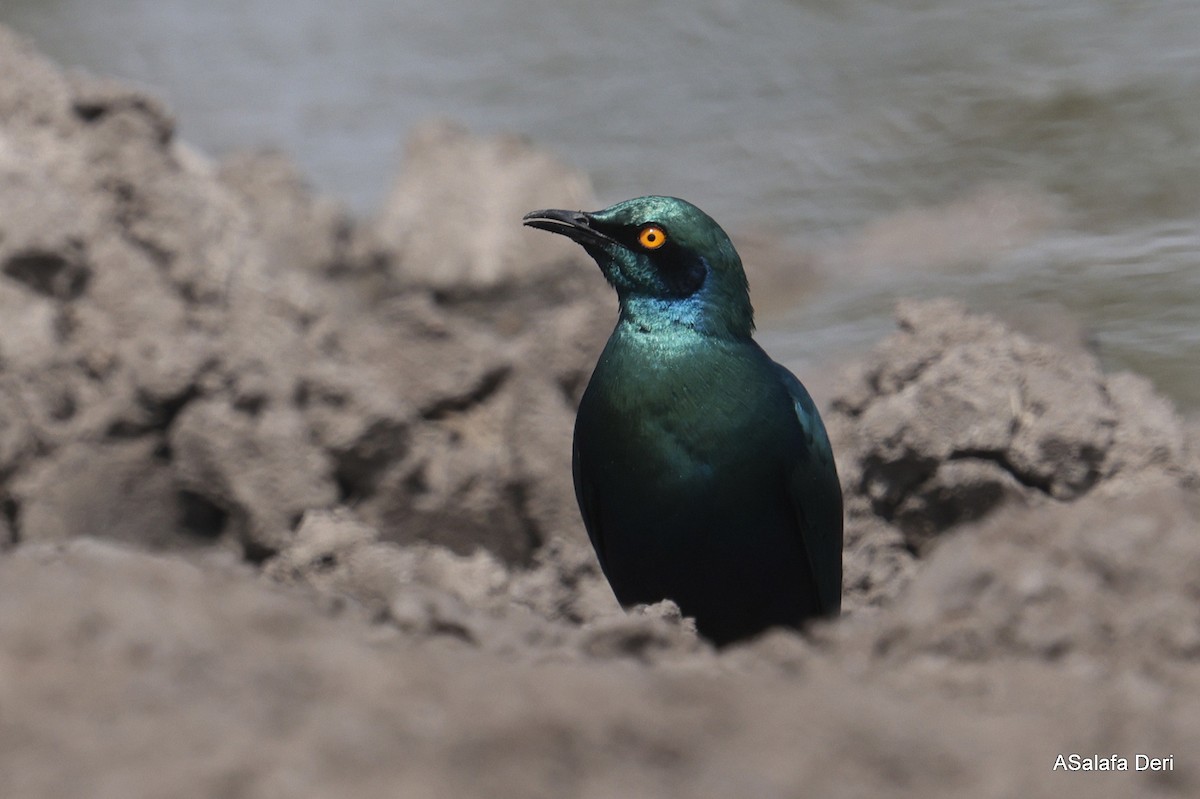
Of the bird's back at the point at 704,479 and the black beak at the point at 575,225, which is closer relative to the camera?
the bird's back at the point at 704,479

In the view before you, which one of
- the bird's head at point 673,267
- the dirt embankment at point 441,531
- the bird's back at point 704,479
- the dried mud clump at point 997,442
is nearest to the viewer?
the dirt embankment at point 441,531

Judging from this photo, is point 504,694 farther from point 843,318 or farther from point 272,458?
point 843,318

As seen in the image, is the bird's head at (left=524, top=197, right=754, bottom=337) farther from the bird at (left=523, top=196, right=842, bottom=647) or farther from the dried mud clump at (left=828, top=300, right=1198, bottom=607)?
the dried mud clump at (left=828, top=300, right=1198, bottom=607)

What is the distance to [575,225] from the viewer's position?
4406 millimetres

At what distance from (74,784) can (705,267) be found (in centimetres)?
267

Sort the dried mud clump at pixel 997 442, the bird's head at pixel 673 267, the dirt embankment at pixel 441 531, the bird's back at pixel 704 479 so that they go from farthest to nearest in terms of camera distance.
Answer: the dried mud clump at pixel 997 442, the bird's head at pixel 673 267, the bird's back at pixel 704 479, the dirt embankment at pixel 441 531

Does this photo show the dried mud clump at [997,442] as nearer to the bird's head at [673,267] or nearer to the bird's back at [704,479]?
the bird's back at [704,479]

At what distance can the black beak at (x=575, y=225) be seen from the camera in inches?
172

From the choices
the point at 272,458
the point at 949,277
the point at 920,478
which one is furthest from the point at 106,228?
the point at 949,277

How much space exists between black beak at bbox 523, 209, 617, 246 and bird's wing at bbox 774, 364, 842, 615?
592mm

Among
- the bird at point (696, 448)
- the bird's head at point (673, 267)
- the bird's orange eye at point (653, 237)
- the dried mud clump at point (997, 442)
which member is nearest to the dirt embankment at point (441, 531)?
the dried mud clump at point (997, 442)

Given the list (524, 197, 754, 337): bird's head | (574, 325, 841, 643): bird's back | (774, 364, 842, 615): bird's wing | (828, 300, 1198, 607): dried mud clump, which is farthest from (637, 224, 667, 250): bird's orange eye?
(828, 300, 1198, 607): dried mud clump

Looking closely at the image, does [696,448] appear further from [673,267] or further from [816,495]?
[673,267]

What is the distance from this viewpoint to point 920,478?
4645mm
